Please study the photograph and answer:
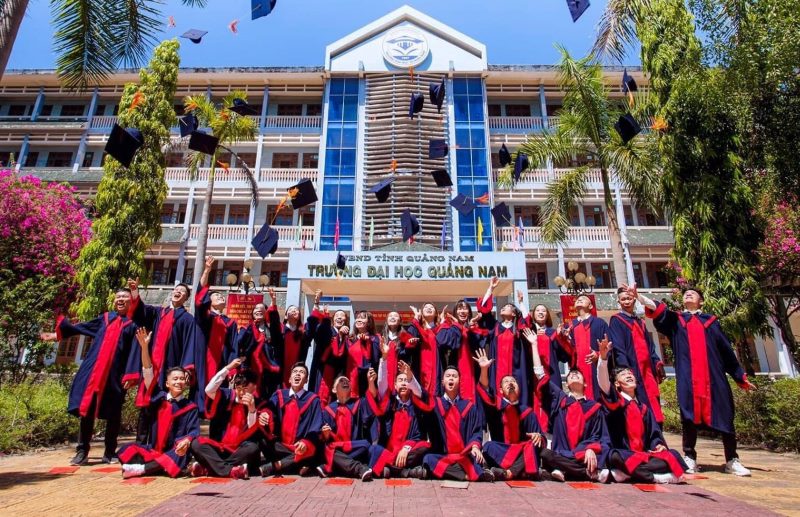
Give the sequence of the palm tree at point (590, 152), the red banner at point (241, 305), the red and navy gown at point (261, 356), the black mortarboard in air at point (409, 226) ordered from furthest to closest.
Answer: the red banner at point (241, 305)
the black mortarboard in air at point (409, 226)
the palm tree at point (590, 152)
the red and navy gown at point (261, 356)

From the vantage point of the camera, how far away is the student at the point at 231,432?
4531 millimetres

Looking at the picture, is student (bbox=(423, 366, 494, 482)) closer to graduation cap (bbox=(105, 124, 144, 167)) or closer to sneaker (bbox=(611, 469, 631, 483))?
sneaker (bbox=(611, 469, 631, 483))

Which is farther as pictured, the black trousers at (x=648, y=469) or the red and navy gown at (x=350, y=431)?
the red and navy gown at (x=350, y=431)

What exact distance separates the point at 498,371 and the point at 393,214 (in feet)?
49.5

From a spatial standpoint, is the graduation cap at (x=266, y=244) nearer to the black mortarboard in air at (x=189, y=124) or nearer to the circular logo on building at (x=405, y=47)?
the black mortarboard in air at (x=189, y=124)

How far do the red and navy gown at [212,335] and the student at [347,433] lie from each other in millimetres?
1664

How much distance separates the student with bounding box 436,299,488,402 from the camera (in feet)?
19.9

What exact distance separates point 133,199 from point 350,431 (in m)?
11.3

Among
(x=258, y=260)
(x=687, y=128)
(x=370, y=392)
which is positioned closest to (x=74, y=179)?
(x=258, y=260)

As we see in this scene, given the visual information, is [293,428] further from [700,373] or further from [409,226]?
[409,226]

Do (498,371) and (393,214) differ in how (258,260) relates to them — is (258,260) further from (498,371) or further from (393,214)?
(498,371)

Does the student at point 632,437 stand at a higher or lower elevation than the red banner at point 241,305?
lower

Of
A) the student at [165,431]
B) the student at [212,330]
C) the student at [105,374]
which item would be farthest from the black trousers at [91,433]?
the student at [212,330]

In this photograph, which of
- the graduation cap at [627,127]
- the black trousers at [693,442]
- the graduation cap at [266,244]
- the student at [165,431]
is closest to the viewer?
the student at [165,431]
